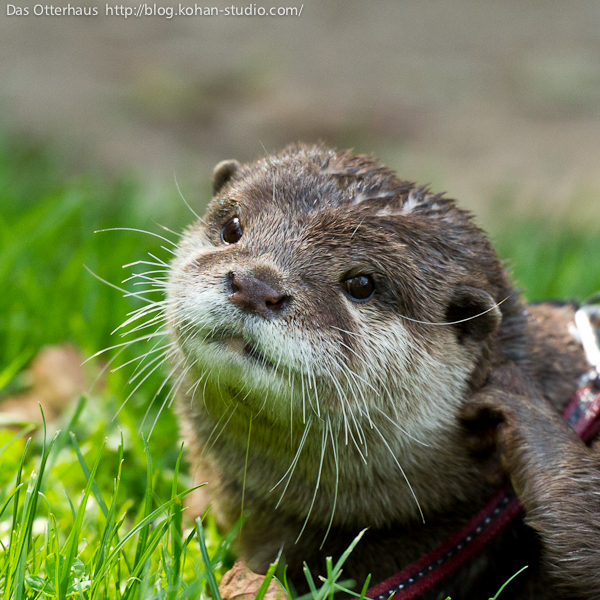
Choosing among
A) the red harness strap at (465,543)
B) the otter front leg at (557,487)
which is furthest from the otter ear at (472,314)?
the red harness strap at (465,543)

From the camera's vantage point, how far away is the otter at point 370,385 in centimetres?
198

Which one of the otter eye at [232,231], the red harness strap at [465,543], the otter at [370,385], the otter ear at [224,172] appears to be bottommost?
the red harness strap at [465,543]

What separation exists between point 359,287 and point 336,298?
Answer: 8 cm

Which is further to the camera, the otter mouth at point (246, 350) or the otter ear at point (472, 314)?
the otter ear at point (472, 314)

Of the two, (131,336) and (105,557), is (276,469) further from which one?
(131,336)

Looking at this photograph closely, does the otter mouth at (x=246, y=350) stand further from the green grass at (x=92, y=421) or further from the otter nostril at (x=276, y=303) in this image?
the green grass at (x=92, y=421)

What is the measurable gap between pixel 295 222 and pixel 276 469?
659mm

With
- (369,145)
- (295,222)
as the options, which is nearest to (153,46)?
(369,145)

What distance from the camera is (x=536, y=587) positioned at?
221cm

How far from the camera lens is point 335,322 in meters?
2.02

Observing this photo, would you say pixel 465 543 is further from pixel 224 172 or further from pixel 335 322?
pixel 224 172

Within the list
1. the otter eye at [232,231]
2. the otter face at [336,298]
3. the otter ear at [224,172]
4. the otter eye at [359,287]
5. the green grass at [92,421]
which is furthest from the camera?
the otter ear at [224,172]

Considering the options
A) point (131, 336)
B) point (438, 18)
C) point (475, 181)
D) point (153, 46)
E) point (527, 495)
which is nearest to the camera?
point (527, 495)

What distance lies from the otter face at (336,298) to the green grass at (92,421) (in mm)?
337
